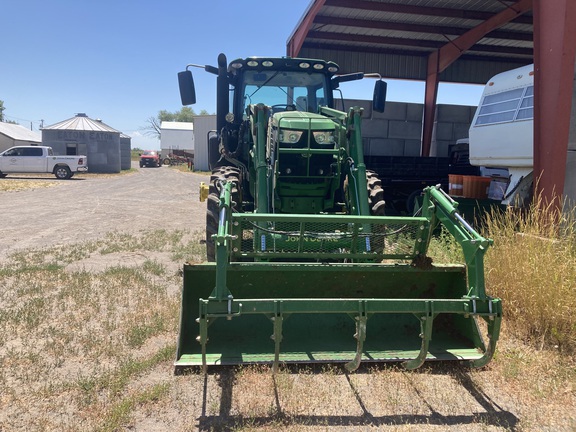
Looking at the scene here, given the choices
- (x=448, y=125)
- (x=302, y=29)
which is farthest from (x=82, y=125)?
(x=448, y=125)

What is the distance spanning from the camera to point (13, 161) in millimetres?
26109

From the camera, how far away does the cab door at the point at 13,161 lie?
85.4 ft

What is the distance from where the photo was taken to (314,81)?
260 inches

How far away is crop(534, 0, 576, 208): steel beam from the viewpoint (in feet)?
17.1

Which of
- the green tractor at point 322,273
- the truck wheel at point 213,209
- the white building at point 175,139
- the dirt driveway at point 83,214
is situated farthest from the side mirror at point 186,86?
the white building at point 175,139

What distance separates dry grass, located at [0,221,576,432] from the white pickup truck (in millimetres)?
24206

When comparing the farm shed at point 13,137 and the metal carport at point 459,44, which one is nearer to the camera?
the metal carport at point 459,44

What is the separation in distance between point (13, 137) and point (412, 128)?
37.5 metres

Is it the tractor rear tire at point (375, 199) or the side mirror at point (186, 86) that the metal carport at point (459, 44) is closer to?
the tractor rear tire at point (375, 199)

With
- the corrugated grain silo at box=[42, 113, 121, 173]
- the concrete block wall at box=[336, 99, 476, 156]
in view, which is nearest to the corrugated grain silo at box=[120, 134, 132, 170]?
the corrugated grain silo at box=[42, 113, 121, 173]

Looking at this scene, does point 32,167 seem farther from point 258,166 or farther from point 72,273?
point 258,166

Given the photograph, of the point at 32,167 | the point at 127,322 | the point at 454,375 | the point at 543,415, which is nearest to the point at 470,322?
the point at 454,375

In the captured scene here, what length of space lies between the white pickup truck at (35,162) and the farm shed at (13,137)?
1447cm

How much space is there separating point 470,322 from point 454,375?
50 centimetres
